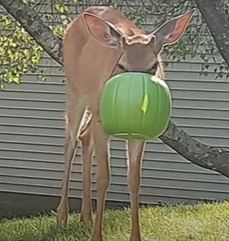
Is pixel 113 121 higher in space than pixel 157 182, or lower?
higher

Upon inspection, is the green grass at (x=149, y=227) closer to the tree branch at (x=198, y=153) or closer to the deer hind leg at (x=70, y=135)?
the deer hind leg at (x=70, y=135)

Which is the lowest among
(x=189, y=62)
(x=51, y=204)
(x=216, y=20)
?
(x=51, y=204)

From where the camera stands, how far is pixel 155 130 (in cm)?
457

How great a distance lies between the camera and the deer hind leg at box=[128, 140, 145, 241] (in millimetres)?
5871

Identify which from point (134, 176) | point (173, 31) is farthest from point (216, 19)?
point (134, 176)

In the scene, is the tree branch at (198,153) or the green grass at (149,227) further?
the green grass at (149,227)

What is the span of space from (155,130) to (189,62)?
5.95 metres

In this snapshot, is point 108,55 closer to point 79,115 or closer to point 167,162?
point 79,115

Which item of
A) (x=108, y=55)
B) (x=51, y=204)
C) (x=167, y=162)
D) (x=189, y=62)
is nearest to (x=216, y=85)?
(x=189, y=62)

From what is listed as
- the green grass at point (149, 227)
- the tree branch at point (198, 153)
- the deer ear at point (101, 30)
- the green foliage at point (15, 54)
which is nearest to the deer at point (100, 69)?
the deer ear at point (101, 30)

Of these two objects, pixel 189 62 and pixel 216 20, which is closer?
pixel 216 20

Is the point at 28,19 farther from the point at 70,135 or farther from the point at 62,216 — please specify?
the point at 62,216

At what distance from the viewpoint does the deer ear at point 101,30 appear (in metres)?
5.11

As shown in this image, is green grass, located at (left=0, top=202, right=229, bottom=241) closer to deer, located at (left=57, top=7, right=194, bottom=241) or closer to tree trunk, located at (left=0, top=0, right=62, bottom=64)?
deer, located at (left=57, top=7, right=194, bottom=241)
